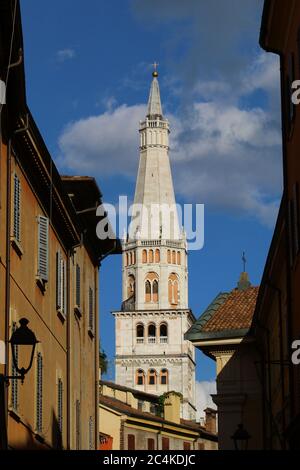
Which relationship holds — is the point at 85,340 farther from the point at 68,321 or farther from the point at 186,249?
the point at 186,249

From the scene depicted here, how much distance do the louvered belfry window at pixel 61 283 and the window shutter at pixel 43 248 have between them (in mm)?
2249

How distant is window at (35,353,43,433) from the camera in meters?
24.5

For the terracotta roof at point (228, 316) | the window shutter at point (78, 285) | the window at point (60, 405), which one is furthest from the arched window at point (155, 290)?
the window at point (60, 405)

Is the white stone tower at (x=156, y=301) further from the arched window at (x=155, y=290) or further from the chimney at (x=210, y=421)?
the chimney at (x=210, y=421)

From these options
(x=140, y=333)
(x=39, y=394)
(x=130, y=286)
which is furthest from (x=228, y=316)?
(x=130, y=286)

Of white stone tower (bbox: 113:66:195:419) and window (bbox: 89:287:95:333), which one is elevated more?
white stone tower (bbox: 113:66:195:419)

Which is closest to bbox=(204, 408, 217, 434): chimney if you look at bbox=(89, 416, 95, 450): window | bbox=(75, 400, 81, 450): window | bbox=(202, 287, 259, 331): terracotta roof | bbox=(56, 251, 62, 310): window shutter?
bbox=(202, 287, 259, 331): terracotta roof

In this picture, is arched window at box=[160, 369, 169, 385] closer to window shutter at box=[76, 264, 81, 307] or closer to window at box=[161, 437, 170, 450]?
window at box=[161, 437, 170, 450]

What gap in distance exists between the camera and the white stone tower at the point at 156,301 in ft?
628

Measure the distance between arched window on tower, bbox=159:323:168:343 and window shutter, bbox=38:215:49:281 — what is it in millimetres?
168666

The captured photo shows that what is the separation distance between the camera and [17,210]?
2225 centimetres

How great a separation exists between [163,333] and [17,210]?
173 meters

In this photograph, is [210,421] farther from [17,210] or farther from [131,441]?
[17,210]
